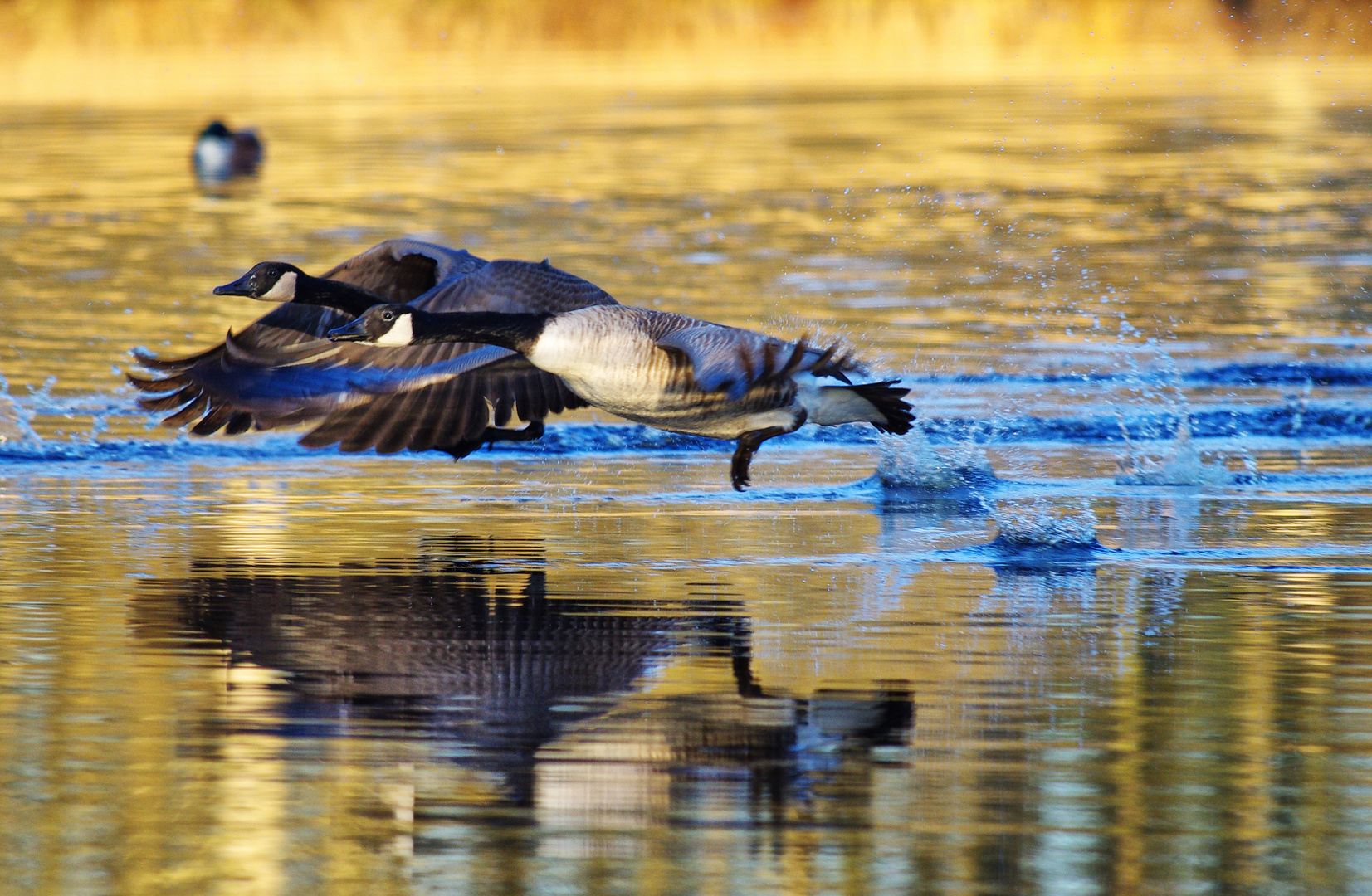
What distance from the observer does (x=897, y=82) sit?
44500 mm

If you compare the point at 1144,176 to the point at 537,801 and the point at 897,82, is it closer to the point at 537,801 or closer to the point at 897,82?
the point at 897,82

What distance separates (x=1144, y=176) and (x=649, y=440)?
53.7ft

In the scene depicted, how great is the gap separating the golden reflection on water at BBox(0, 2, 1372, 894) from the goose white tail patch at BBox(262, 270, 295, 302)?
108cm

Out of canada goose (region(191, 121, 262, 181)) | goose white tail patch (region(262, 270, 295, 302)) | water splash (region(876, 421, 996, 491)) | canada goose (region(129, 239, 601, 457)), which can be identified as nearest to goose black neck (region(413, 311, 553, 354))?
canada goose (region(129, 239, 601, 457))

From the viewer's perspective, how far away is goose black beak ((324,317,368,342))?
8.98m

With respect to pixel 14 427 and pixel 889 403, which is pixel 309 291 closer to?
pixel 889 403

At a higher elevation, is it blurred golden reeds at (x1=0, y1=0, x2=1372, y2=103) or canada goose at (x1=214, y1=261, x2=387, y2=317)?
blurred golden reeds at (x1=0, y1=0, x2=1372, y2=103)

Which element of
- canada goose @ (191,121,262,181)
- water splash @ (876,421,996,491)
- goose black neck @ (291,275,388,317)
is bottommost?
water splash @ (876,421,996,491)

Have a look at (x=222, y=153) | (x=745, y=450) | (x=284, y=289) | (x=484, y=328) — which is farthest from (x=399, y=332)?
(x=222, y=153)

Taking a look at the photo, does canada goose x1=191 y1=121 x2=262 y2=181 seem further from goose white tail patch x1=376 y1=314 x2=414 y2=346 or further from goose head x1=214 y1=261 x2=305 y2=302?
goose white tail patch x1=376 y1=314 x2=414 y2=346

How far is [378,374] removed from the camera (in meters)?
9.70

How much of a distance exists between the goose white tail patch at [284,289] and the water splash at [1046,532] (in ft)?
11.2

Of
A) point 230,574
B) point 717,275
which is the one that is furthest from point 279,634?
point 717,275

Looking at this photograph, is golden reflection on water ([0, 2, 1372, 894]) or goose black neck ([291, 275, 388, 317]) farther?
goose black neck ([291, 275, 388, 317])
